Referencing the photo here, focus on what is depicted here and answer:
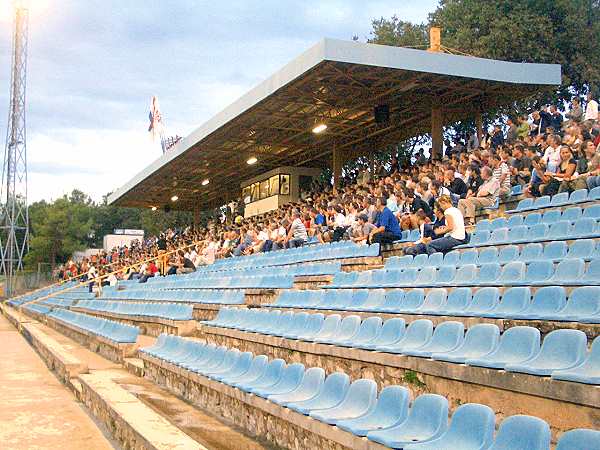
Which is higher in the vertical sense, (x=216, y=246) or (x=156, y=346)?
(x=216, y=246)

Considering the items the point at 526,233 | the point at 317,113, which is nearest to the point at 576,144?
the point at 526,233

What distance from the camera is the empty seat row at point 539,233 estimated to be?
23.1 ft

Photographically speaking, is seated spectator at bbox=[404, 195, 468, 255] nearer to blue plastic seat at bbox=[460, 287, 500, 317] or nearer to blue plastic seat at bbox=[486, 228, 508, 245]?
blue plastic seat at bbox=[486, 228, 508, 245]

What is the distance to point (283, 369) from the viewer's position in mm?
5766

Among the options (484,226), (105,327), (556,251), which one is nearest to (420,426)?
(556,251)

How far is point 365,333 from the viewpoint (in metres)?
5.94

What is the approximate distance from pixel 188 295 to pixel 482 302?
8.82 meters

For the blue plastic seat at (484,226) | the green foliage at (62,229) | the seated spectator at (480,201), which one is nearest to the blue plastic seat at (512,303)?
the blue plastic seat at (484,226)

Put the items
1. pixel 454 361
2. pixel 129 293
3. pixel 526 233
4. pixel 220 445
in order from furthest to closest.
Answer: pixel 129 293, pixel 526 233, pixel 220 445, pixel 454 361

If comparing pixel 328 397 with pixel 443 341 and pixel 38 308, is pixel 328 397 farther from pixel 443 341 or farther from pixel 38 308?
pixel 38 308

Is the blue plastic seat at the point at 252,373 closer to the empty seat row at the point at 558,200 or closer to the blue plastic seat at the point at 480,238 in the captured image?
the blue plastic seat at the point at 480,238

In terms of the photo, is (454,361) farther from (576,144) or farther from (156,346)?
(576,144)

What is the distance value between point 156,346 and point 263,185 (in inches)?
718

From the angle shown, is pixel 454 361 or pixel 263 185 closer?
pixel 454 361
